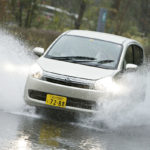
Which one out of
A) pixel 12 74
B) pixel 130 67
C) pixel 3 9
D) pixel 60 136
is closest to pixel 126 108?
pixel 130 67

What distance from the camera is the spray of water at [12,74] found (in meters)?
11.1

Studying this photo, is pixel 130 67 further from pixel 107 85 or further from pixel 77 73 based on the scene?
pixel 77 73

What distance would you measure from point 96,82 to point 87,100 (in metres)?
0.37

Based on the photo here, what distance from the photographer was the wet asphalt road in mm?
7875

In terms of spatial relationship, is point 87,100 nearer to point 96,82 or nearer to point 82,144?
point 96,82

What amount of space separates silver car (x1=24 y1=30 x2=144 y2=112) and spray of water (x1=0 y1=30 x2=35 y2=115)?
0.95 m

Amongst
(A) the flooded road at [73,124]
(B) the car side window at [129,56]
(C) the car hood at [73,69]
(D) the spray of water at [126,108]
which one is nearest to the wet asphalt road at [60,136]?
(A) the flooded road at [73,124]

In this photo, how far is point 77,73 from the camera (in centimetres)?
1009

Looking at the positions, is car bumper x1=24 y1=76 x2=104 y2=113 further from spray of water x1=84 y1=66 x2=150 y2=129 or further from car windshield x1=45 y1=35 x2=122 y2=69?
car windshield x1=45 y1=35 x2=122 y2=69

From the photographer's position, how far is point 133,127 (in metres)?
10.6

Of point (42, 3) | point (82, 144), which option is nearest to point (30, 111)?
point (82, 144)

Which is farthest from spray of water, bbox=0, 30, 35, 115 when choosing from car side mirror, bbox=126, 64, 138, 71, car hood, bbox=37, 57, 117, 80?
car side mirror, bbox=126, 64, 138, 71

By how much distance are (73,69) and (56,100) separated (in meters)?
0.77

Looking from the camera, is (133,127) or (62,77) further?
(133,127)
